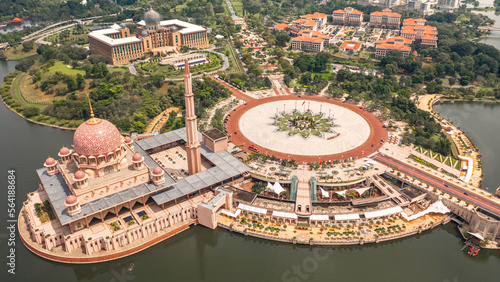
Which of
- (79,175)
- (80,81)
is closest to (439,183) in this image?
(79,175)

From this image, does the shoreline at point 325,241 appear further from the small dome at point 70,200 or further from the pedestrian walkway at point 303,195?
the small dome at point 70,200

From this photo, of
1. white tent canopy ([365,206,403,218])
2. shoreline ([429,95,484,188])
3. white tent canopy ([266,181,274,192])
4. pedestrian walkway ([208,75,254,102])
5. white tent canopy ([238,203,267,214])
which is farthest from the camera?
pedestrian walkway ([208,75,254,102])

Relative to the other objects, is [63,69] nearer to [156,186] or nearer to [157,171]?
[157,171]

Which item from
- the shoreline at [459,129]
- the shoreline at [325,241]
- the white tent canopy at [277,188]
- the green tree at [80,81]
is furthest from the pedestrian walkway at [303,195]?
the green tree at [80,81]

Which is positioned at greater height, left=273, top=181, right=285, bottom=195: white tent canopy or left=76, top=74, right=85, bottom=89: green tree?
left=76, top=74, right=85, bottom=89: green tree

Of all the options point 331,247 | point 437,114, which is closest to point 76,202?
point 331,247

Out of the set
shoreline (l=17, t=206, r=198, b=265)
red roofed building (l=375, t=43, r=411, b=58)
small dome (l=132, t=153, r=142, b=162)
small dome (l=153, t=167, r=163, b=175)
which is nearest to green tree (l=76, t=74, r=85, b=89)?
small dome (l=132, t=153, r=142, b=162)

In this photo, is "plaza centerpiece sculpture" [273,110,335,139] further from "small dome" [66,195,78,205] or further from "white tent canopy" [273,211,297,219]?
"small dome" [66,195,78,205]

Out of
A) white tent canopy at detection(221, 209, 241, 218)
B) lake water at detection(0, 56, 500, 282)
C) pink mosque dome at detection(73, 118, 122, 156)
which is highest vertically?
pink mosque dome at detection(73, 118, 122, 156)

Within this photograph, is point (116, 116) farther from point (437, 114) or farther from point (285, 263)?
point (437, 114)
